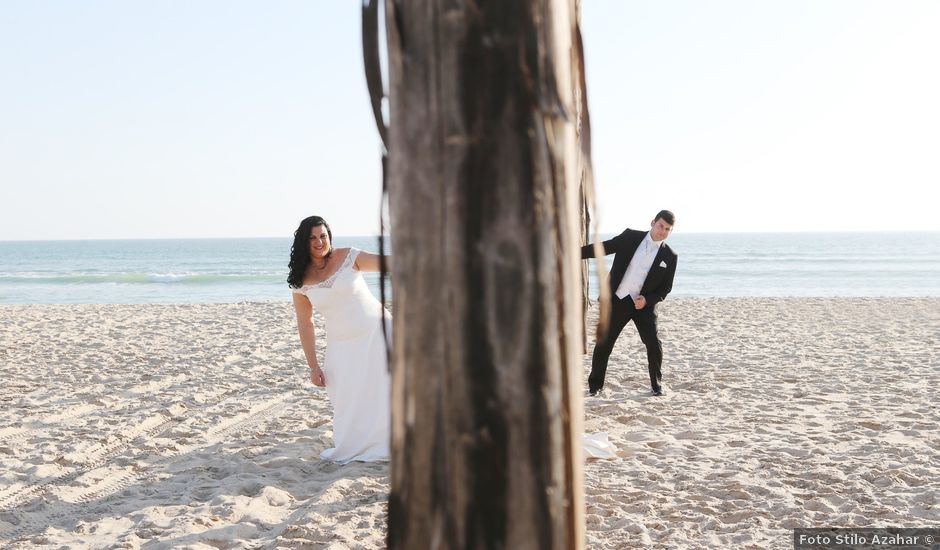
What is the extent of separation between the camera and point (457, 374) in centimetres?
133

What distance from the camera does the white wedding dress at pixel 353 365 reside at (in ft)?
17.6

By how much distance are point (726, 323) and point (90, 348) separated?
39.2 ft

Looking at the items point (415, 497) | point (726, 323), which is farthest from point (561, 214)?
point (726, 323)

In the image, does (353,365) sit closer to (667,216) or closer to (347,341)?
(347,341)

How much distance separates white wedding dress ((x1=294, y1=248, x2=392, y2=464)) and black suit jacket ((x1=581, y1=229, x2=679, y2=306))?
295 centimetres

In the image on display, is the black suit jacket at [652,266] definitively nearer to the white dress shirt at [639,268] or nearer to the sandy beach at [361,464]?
the white dress shirt at [639,268]

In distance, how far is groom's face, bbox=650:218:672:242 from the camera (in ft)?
23.1

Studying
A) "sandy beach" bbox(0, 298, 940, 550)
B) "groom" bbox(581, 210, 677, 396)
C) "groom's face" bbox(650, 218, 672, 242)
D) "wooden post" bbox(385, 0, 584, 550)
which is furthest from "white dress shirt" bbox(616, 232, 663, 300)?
"wooden post" bbox(385, 0, 584, 550)

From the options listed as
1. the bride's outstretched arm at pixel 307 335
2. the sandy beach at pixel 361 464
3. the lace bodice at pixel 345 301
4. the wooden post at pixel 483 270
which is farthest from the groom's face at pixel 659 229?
the wooden post at pixel 483 270

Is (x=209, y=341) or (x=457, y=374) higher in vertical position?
(x=457, y=374)

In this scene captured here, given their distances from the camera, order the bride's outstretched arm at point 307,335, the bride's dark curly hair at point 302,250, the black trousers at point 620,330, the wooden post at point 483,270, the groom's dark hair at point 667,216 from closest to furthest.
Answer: the wooden post at point 483,270 → the bride's dark curly hair at point 302,250 → the bride's outstretched arm at point 307,335 → the groom's dark hair at point 667,216 → the black trousers at point 620,330

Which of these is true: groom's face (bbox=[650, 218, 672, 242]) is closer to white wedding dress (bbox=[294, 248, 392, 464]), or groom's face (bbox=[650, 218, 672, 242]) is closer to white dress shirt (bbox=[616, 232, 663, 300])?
white dress shirt (bbox=[616, 232, 663, 300])

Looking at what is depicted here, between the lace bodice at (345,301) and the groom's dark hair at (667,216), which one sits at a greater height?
the groom's dark hair at (667,216)

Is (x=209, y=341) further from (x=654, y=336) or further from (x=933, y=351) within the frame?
(x=933, y=351)
